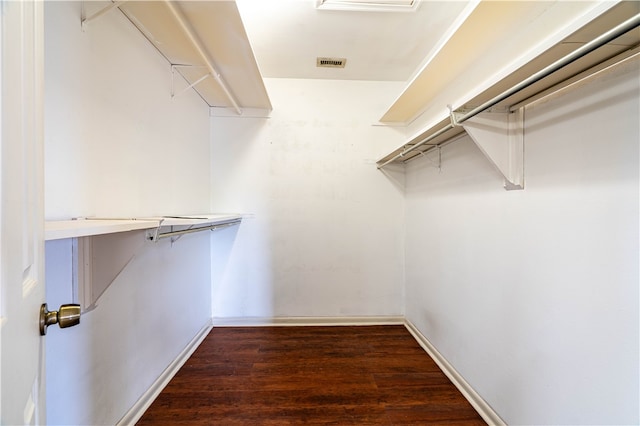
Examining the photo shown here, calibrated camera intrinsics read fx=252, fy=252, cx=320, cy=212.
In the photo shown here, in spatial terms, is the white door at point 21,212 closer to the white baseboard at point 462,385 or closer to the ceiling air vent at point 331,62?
the white baseboard at point 462,385

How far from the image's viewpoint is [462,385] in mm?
1642

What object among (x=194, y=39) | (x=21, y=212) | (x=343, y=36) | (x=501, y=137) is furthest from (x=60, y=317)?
(x=343, y=36)

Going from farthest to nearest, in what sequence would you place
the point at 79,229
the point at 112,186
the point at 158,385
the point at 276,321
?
the point at 276,321 < the point at 158,385 < the point at 112,186 < the point at 79,229

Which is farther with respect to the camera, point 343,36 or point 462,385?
point 343,36

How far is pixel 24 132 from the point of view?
17.2 inches

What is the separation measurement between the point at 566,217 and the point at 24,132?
1.60 m

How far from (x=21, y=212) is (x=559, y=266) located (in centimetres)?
161

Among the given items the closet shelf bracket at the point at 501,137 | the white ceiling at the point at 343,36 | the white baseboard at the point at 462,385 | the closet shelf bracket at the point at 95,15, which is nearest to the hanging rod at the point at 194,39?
the closet shelf bracket at the point at 95,15

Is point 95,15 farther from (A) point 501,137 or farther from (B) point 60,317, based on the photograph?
(A) point 501,137

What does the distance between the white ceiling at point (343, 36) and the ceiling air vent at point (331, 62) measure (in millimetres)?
41

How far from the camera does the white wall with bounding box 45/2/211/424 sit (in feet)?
3.09

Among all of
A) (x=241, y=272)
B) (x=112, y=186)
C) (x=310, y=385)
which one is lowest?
(x=310, y=385)

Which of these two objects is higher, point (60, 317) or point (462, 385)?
point (60, 317)

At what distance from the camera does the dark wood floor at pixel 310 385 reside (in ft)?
4.77
